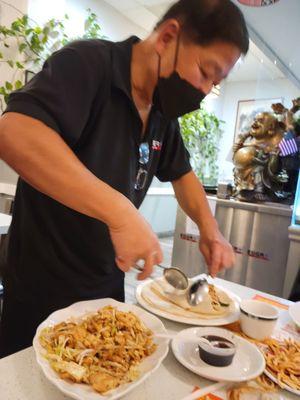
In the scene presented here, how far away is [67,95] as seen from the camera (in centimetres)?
71

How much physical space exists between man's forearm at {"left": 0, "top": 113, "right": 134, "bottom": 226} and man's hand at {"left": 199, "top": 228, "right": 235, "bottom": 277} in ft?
1.67

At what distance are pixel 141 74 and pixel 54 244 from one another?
0.53 metres

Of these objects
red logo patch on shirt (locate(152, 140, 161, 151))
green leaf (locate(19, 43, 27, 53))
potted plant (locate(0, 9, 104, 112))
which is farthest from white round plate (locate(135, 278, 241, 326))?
green leaf (locate(19, 43, 27, 53))

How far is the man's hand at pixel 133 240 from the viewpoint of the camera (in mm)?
608

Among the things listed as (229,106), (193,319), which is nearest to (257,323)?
(193,319)

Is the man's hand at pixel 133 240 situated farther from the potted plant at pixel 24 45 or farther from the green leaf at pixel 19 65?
the green leaf at pixel 19 65

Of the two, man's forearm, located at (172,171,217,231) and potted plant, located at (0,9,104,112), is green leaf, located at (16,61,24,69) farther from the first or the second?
man's forearm, located at (172,171,217,231)

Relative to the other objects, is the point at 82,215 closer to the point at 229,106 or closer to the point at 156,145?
the point at 156,145

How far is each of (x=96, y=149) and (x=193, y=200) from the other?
479 mm

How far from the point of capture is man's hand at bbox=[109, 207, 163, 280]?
61cm

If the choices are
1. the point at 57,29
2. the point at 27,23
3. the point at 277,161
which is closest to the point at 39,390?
the point at 277,161

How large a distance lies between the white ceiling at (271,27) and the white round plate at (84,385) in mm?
2278

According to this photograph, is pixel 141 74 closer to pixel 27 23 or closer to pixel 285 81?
pixel 27 23

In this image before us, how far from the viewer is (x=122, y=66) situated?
90 centimetres
